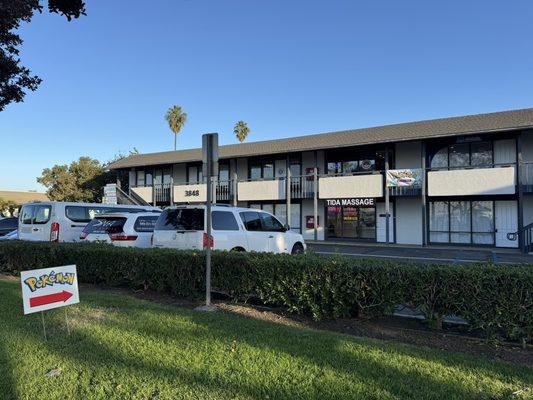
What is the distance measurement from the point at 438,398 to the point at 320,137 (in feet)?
82.8

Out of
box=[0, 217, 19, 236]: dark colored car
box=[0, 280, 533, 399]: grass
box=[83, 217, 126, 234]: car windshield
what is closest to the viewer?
box=[0, 280, 533, 399]: grass

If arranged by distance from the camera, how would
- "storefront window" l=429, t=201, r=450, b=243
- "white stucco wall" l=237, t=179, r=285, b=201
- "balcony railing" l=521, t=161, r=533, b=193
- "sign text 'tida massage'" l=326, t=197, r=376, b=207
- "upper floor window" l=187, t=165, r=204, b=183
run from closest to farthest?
"balcony railing" l=521, t=161, r=533, b=193, "storefront window" l=429, t=201, r=450, b=243, "sign text 'tida massage'" l=326, t=197, r=376, b=207, "white stucco wall" l=237, t=179, r=285, b=201, "upper floor window" l=187, t=165, r=204, b=183

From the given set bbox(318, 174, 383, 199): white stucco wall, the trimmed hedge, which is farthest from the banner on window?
the trimmed hedge

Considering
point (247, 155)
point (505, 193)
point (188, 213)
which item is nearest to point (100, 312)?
point (188, 213)

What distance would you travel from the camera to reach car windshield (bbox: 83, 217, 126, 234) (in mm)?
11859

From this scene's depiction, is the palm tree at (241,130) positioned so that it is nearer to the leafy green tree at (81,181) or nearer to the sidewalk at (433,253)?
the leafy green tree at (81,181)

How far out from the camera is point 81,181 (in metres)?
43.9

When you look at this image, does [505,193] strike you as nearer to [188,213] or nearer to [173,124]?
[188,213]

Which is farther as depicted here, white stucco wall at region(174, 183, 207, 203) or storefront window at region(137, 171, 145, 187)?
storefront window at region(137, 171, 145, 187)

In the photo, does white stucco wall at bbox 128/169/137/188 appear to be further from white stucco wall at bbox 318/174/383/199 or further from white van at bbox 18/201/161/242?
white van at bbox 18/201/161/242

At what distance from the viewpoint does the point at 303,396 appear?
12.4 ft

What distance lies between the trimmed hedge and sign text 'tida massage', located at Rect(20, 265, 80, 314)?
2.44 metres

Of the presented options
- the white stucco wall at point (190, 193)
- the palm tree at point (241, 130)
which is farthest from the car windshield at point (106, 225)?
the palm tree at point (241, 130)

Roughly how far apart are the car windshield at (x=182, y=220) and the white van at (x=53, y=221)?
14.5 ft
